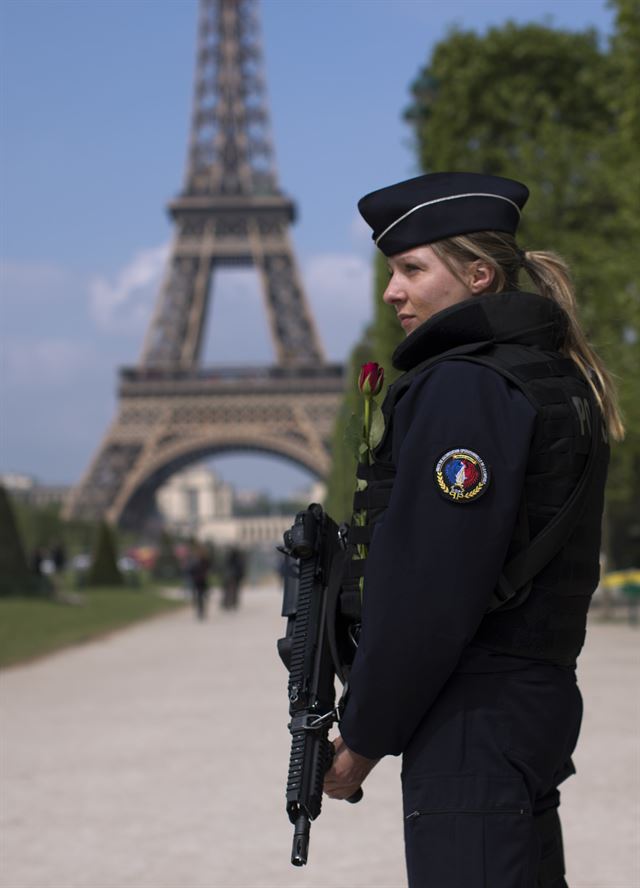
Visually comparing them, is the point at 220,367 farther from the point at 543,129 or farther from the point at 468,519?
the point at 468,519

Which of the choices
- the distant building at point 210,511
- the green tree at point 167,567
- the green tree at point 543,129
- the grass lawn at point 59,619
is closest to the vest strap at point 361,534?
the grass lawn at point 59,619

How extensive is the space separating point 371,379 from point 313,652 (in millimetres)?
528

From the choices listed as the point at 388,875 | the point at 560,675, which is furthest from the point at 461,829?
the point at 388,875

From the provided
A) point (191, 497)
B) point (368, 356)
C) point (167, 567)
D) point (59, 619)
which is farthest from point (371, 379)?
point (191, 497)

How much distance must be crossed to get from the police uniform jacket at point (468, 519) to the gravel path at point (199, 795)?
268cm

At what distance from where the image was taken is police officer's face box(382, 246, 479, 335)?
97.7 inches

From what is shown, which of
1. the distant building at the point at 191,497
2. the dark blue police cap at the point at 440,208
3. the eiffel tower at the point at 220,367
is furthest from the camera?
the distant building at the point at 191,497

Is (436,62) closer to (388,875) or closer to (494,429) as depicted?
(388,875)

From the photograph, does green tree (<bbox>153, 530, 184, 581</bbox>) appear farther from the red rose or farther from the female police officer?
the female police officer

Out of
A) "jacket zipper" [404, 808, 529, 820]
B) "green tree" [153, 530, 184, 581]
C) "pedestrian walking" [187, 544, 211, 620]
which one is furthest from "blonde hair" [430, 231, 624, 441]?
"green tree" [153, 530, 184, 581]

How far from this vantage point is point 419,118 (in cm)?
2380

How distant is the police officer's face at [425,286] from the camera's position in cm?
248

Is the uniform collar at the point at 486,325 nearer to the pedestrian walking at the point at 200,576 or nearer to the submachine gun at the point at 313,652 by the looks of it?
the submachine gun at the point at 313,652

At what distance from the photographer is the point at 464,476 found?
2180 mm
